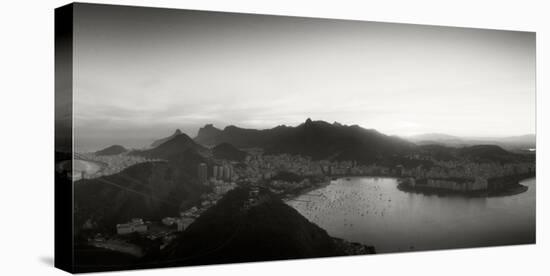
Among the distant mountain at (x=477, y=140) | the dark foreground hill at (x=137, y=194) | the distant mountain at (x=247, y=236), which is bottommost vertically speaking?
the distant mountain at (x=247, y=236)

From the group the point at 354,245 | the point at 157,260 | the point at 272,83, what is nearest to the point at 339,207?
the point at 354,245

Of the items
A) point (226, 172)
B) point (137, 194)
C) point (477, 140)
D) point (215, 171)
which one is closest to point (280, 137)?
point (226, 172)

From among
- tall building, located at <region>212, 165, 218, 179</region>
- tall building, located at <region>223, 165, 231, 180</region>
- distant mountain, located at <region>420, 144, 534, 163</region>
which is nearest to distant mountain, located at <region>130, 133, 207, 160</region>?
tall building, located at <region>212, 165, 218, 179</region>

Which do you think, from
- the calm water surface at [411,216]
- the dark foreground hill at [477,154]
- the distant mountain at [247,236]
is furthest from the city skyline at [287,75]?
the distant mountain at [247,236]

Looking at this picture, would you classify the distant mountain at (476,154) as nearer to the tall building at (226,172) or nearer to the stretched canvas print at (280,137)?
the stretched canvas print at (280,137)

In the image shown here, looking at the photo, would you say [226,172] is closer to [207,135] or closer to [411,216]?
[207,135]

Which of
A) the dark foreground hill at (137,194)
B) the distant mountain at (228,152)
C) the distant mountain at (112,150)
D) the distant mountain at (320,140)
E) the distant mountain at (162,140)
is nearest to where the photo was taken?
the dark foreground hill at (137,194)

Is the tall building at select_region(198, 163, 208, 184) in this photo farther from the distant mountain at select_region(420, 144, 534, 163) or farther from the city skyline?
the distant mountain at select_region(420, 144, 534, 163)
